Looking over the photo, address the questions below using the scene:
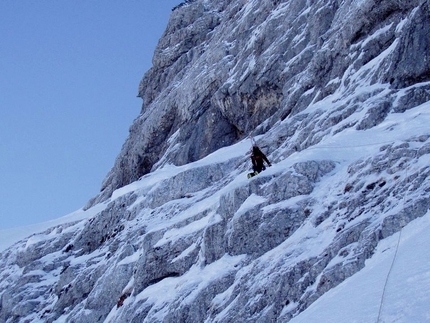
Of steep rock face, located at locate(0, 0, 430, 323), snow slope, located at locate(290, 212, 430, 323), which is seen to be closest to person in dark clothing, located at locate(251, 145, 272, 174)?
steep rock face, located at locate(0, 0, 430, 323)

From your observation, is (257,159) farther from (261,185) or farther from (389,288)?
(389,288)

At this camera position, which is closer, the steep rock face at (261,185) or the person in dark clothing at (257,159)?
the steep rock face at (261,185)

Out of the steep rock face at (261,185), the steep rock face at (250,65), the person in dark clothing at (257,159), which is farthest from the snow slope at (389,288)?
the steep rock face at (250,65)

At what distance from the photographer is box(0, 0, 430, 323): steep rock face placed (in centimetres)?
1620

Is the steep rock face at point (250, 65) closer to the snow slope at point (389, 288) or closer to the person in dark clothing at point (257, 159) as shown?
the person in dark clothing at point (257, 159)

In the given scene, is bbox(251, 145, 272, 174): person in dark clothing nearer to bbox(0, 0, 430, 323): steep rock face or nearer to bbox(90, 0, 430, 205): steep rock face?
bbox(0, 0, 430, 323): steep rock face

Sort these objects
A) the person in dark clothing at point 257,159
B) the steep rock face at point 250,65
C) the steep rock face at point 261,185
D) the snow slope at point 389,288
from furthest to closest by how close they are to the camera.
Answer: the steep rock face at point 250,65 → the person in dark clothing at point 257,159 → the steep rock face at point 261,185 → the snow slope at point 389,288

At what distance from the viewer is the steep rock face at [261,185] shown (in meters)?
16.2

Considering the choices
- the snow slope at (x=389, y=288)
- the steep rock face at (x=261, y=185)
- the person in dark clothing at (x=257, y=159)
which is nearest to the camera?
the snow slope at (x=389, y=288)

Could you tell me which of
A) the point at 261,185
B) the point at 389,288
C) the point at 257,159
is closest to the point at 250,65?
the point at 257,159

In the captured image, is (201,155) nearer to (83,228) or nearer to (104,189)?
(83,228)

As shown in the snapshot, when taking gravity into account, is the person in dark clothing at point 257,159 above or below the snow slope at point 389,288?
above

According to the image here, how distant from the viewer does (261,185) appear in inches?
781

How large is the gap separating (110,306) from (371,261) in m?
13.9
